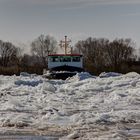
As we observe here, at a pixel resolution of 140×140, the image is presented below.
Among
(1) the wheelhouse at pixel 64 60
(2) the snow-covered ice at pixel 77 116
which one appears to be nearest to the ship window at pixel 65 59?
(1) the wheelhouse at pixel 64 60

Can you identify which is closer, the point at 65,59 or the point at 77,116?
the point at 77,116

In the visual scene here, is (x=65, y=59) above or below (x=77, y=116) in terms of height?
above

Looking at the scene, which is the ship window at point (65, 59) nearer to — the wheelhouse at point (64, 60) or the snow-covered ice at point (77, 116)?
the wheelhouse at point (64, 60)

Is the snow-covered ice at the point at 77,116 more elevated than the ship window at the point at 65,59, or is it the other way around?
the ship window at the point at 65,59

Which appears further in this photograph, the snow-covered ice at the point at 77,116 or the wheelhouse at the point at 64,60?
the wheelhouse at the point at 64,60

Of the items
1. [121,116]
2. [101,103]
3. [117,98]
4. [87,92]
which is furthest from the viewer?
[87,92]

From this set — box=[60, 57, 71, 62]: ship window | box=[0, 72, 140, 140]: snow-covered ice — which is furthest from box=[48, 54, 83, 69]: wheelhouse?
box=[0, 72, 140, 140]: snow-covered ice

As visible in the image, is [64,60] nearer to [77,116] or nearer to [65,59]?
[65,59]

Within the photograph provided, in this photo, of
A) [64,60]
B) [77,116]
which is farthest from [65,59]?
[77,116]

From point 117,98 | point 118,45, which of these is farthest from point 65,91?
point 118,45

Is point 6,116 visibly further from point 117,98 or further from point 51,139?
point 117,98

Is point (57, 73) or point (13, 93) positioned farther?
point (57, 73)

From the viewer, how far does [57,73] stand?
106ft

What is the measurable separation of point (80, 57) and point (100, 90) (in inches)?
735
